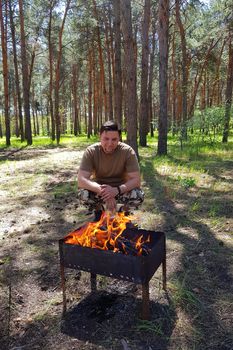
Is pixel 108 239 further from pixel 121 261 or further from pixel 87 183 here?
pixel 87 183

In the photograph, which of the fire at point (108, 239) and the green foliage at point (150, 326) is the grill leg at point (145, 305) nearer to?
the green foliage at point (150, 326)

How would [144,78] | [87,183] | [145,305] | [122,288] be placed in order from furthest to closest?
[144,78] < [87,183] < [122,288] < [145,305]

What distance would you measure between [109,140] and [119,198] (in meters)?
0.96

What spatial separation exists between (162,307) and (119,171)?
74.0 inches

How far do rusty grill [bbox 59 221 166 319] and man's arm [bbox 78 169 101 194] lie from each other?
2.92ft

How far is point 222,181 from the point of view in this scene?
8.88 m

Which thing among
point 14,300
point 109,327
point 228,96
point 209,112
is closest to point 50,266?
point 14,300

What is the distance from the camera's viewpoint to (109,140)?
13.6 ft

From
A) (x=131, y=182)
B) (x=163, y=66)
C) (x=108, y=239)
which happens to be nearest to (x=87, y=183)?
(x=131, y=182)

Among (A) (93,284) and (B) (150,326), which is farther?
(A) (93,284)

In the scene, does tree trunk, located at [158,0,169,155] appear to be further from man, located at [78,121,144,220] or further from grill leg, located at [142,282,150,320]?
grill leg, located at [142,282,150,320]

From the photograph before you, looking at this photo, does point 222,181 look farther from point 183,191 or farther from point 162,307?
point 162,307

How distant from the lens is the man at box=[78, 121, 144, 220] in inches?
160

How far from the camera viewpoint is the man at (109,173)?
4.06 metres
